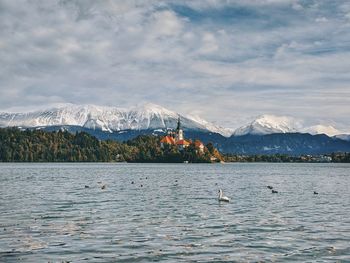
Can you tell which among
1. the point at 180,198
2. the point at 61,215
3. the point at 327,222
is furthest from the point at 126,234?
the point at 180,198

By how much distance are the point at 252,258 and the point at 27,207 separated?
32.2m

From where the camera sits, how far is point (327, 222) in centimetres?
4409

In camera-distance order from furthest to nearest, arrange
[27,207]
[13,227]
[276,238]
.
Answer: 1. [27,207]
2. [13,227]
3. [276,238]

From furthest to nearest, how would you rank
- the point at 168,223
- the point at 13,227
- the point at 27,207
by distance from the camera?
the point at 27,207
the point at 168,223
the point at 13,227

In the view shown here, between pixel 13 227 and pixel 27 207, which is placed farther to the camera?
pixel 27 207

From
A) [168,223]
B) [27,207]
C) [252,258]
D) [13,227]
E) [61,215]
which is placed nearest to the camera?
[252,258]

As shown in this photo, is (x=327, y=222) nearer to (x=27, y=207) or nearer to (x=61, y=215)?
(x=61, y=215)

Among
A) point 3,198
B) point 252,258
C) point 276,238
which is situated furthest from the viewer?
point 3,198

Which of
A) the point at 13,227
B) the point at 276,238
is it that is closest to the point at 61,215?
the point at 13,227

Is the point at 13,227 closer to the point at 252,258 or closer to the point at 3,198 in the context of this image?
the point at 252,258

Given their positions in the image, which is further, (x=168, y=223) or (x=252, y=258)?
(x=168, y=223)

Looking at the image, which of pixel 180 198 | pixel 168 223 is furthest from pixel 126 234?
pixel 180 198

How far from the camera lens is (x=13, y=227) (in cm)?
3947

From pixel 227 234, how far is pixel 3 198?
37.8 meters
